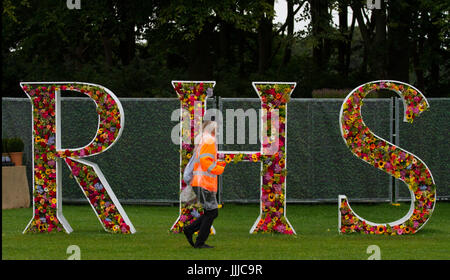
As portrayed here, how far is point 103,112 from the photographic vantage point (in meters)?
12.6

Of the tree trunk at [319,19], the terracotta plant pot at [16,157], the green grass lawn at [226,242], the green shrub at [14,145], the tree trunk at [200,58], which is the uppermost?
the tree trunk at [319,19]

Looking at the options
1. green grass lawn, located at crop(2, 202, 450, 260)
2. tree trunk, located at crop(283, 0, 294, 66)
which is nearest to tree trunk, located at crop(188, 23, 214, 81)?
tree trunk, located at crop(283, 0, 294, 66)

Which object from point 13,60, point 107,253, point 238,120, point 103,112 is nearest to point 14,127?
point 238,120

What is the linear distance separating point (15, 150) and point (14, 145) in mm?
106

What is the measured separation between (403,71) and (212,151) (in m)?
17.4

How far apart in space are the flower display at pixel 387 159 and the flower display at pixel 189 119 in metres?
2.11

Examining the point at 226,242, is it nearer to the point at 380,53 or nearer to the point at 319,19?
the point at 319,19

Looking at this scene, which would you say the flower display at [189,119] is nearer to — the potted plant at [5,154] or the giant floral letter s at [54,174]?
the giant floral letter s at [54,174]

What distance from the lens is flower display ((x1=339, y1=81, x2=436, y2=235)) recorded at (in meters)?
12.8

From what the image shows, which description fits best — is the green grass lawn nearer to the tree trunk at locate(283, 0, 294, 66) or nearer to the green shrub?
the green shrub

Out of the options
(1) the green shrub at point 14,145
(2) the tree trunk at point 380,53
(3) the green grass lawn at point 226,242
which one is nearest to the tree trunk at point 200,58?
(2) the tree trunk at point 380,53

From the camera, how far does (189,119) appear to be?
12992 mm

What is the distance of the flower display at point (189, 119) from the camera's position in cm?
1280

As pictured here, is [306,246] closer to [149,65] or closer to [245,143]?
[245,143]
